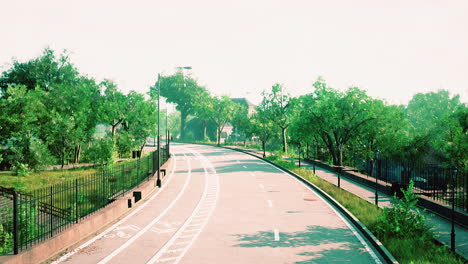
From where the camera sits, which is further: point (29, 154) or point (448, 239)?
point (29, 154)

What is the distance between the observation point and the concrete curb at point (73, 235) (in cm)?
878

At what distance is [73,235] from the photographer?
10898mm

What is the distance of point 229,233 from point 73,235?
5.29 m

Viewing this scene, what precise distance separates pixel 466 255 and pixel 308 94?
1130 inches

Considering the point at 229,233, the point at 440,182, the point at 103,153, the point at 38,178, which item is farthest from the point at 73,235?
the point at 103,153

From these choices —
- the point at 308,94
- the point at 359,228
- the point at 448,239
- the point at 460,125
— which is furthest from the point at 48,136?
the point at 460,125

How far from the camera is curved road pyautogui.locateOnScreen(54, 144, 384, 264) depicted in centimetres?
975

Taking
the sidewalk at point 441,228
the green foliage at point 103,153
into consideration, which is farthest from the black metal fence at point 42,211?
the sidewalk at point 441,228

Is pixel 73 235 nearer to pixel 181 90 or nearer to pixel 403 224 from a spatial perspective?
pixel 403 224

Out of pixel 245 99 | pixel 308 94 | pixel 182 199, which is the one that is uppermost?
pixel 245 99

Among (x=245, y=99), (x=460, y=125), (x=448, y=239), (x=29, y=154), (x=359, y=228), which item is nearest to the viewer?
(x=448, y=239)

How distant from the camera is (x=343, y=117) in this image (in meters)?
34.1

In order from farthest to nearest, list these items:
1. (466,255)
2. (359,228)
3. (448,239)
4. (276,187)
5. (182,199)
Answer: (276,187) < (182,199) < (359,228) < (448,239) < (466,255)

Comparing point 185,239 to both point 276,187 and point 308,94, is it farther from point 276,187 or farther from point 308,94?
point 308,94
